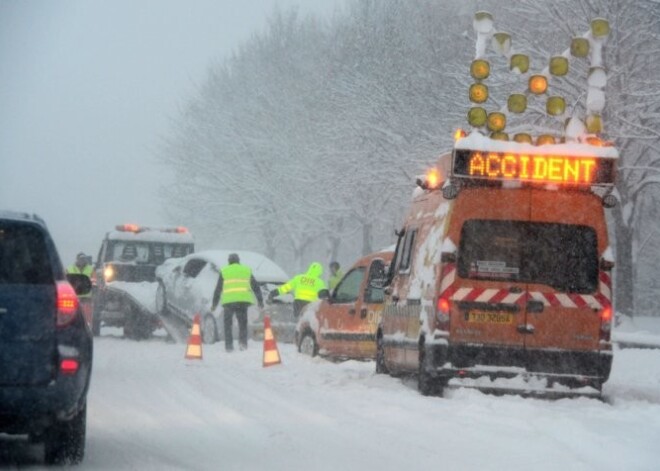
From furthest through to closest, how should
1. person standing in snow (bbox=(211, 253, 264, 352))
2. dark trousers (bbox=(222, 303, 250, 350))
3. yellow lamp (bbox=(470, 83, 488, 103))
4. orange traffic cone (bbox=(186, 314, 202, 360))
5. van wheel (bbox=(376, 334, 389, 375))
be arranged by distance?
1. person standing in snow (bbox=(211, 253, 264, 352))
2. dark trousers (bbox=(222, 303, 250, 350))
3. orange traffic cone (bbox=(186, 314, 202, 360))
4. van wheel (bbox=(376, 334, 389, 375))
5. yellow lamp (bbox=(470, 83, 488, 103))

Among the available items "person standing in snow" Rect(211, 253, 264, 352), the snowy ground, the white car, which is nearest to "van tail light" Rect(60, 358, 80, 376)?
the snowy ground

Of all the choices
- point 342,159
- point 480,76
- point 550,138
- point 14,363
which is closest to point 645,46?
point 342,159

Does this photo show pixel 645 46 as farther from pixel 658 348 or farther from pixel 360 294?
pixel 360 294

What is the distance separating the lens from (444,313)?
41.4ft

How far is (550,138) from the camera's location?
1323cm

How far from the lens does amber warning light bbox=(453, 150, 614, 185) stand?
1272cm

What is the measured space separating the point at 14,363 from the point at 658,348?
54.5 feet

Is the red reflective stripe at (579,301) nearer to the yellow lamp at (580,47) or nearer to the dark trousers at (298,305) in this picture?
the yellow lamp at (580,47)

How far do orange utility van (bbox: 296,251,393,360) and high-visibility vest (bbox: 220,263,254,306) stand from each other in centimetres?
233

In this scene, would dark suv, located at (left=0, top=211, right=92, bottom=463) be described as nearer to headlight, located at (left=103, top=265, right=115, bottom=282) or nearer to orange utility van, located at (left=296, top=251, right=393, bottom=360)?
orange utility van, located at (left=296, top=251, right=393, bottom=360)

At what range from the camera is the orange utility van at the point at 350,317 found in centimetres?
Result: 1772

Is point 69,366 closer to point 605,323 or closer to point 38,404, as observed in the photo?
point 38,404

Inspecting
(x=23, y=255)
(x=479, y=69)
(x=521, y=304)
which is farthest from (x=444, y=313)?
(x=23, y=255)

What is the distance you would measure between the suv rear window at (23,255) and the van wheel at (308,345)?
10877 mm
